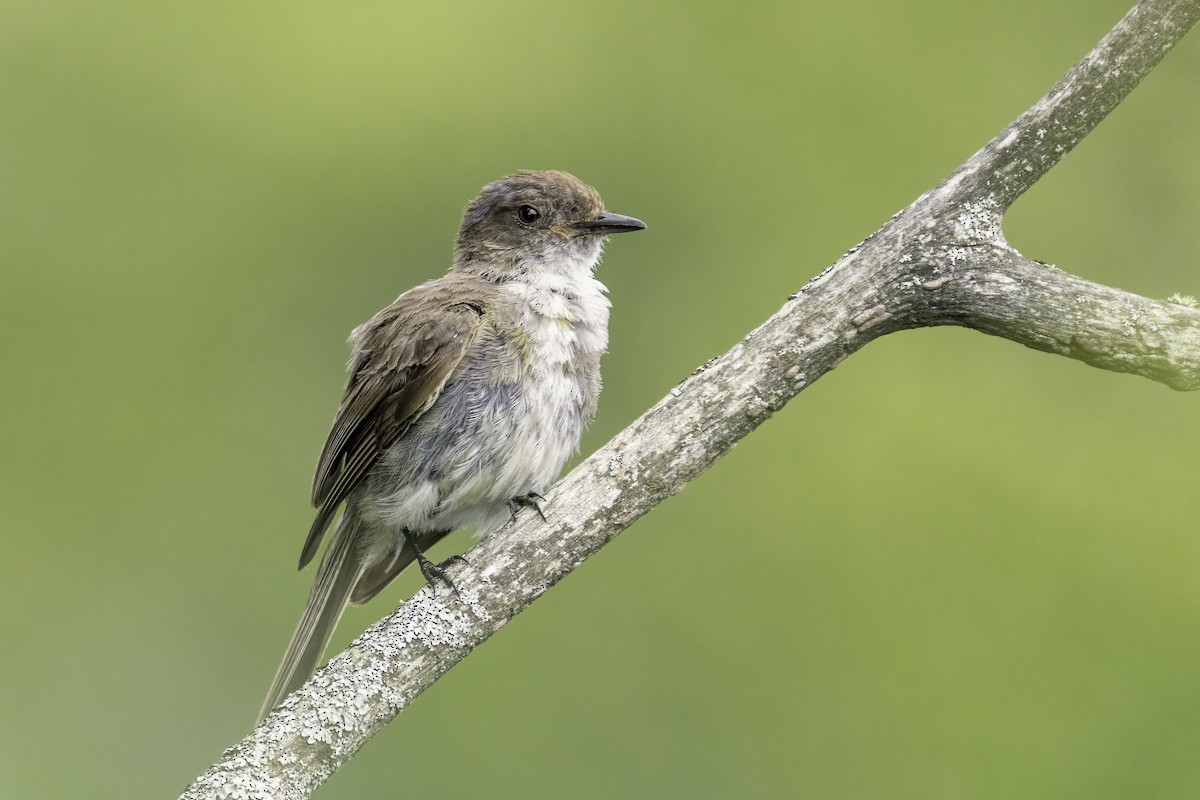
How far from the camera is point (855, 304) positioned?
9.30 feet

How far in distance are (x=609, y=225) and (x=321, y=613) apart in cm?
155

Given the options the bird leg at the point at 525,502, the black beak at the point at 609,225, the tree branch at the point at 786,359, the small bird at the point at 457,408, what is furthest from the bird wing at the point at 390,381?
the tree branch at the point at 786,359

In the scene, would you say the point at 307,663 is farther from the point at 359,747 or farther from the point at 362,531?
the point at 359,747

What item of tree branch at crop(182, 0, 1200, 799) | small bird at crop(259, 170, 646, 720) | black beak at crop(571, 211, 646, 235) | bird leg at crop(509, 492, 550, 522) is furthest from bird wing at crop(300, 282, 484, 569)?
tree branch at crop(182, 0, 1200, 799)

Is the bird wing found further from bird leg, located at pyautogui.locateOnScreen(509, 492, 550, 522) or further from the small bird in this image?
bird leg, located at pyautogui.locateOnScreen(509, 492, 550, 522)

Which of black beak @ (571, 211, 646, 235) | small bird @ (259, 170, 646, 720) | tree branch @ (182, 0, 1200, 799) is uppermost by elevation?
black beak @ (571, 211, 646, 235)

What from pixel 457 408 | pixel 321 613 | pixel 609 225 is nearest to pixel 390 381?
pixel 457 408

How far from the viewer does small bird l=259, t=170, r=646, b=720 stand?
11.7ft

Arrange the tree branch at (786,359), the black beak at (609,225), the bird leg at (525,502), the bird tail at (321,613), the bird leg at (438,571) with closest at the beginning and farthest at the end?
the tree branch at (786,359), the bird leg at (438,571), the bird leg at (525,502), the bird tail at (321,613), the black beak at (609,225)

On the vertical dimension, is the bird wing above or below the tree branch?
above

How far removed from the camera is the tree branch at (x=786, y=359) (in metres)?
2.74

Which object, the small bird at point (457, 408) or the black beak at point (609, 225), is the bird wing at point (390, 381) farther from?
the black beak at point (609, 225)

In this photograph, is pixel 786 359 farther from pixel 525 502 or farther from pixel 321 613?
pixel 321 613

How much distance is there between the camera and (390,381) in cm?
366
